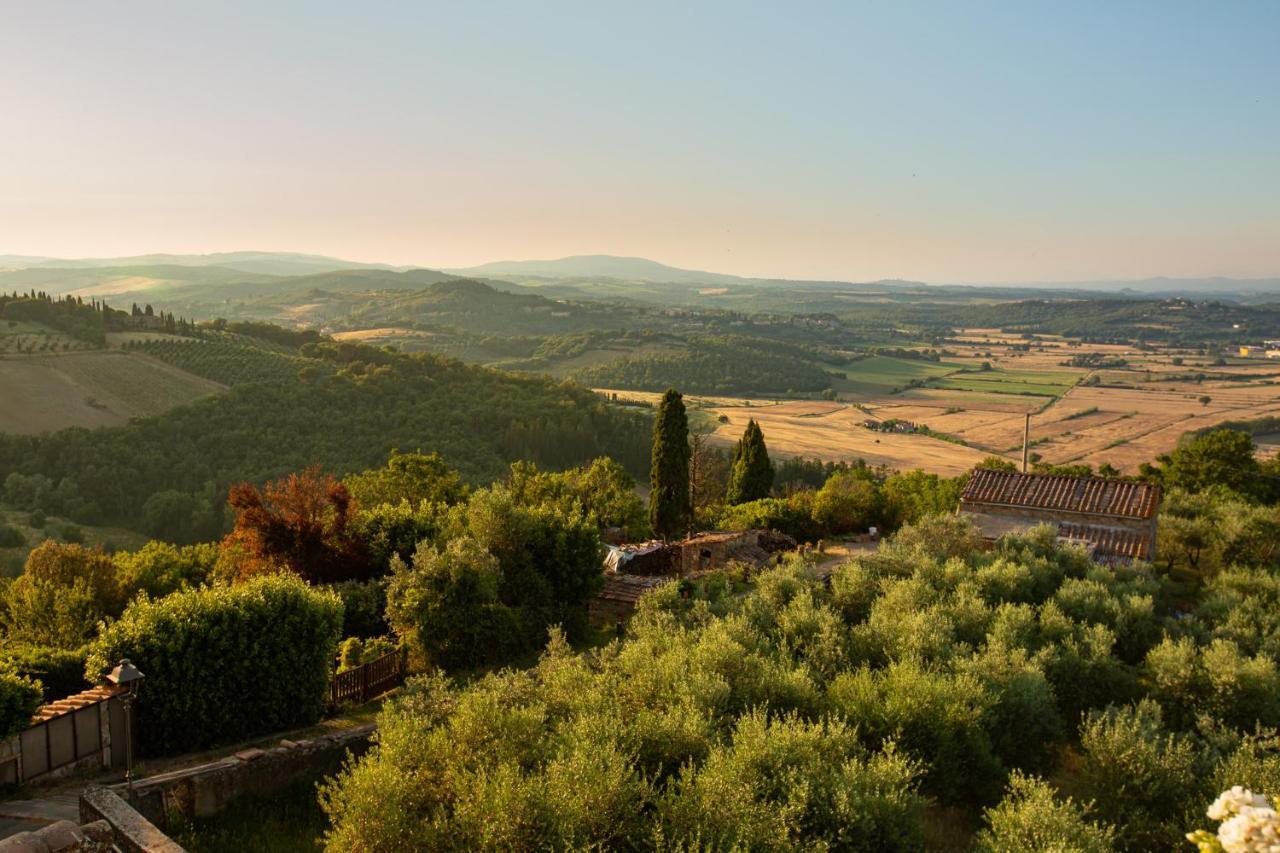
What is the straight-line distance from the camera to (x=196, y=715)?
46.8ft

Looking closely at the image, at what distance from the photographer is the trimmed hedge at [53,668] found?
15078mm

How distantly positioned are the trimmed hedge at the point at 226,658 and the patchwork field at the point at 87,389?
53468 millimetres

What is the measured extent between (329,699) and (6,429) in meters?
53.9

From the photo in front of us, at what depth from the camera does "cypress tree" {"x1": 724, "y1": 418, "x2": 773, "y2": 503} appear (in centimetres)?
4366

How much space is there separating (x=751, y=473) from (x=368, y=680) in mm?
29261

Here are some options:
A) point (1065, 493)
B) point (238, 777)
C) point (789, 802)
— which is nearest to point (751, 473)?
point (1065, 493)

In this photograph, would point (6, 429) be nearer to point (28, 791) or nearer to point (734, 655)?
point (28, 791)

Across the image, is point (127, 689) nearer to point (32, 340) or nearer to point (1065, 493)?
point (1065, 493)

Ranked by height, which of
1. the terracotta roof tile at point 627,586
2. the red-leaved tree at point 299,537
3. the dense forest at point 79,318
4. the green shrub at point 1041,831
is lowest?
the terracotta roof tile at point 627,586

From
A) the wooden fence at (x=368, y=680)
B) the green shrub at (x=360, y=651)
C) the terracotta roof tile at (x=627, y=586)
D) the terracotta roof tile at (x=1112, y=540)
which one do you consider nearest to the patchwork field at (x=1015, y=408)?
the terracotta roof tile at (x=1112, y=540)

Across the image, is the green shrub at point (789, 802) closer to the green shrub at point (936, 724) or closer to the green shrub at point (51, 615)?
the green shrub at point (936, 724)

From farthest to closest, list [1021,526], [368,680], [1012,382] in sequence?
[1012,382], [1021,526], [368,680]

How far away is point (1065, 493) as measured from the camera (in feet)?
94.9

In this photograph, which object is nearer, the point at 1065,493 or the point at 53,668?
the point at 53,668
